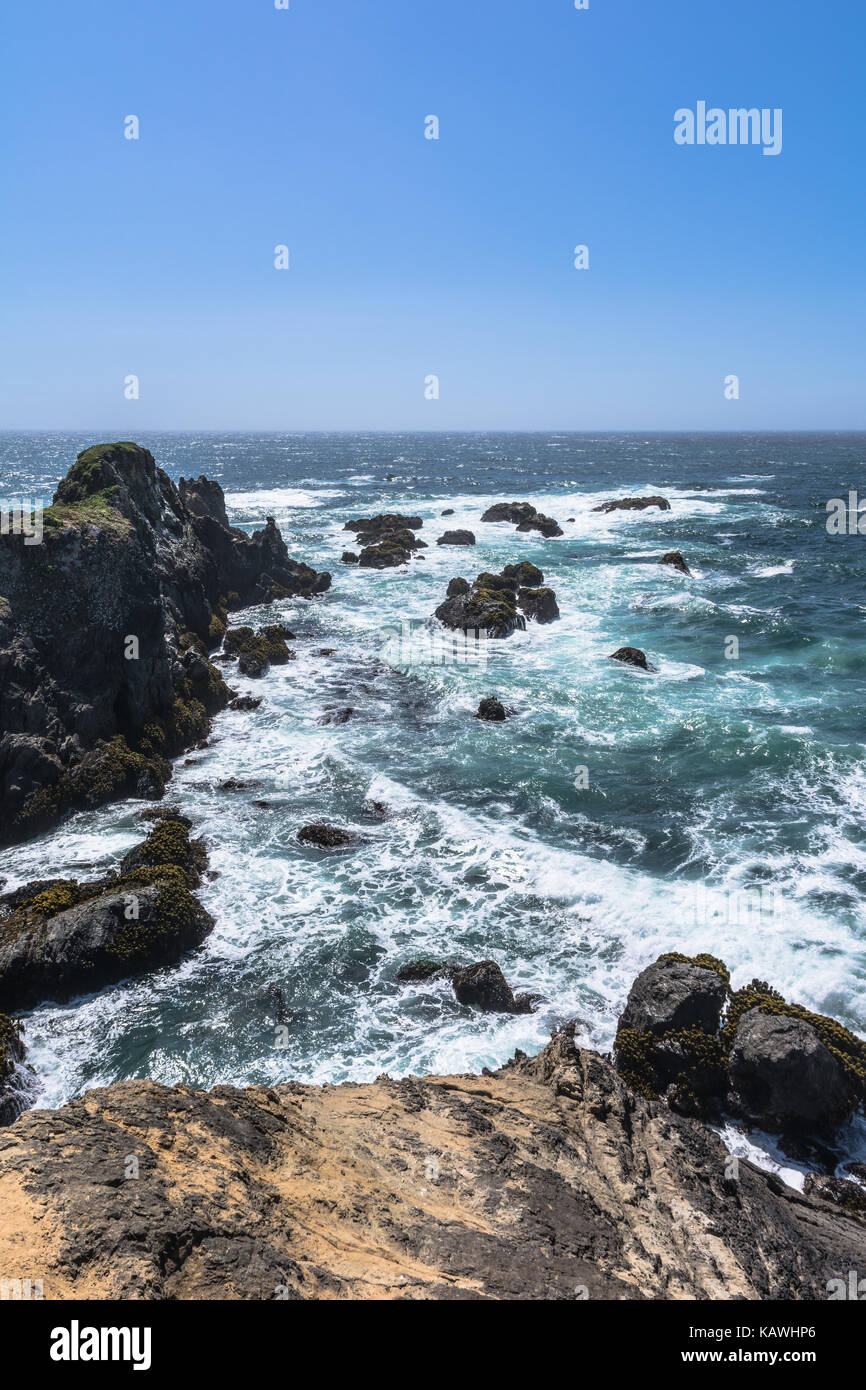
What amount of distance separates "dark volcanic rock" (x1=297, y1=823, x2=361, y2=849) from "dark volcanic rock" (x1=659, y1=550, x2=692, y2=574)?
4697 cm

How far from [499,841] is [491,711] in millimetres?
10134

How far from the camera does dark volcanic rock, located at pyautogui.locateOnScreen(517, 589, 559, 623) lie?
4812cm

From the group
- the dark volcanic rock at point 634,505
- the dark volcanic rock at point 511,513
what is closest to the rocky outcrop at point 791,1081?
the dark volcanic rock at point 511,513

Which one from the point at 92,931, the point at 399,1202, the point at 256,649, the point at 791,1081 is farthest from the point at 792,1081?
the point at 256,649

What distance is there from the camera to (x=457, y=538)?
72.2 m

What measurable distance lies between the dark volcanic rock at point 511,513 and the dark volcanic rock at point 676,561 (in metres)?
24.8

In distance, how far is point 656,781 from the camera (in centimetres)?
2639

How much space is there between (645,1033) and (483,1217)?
759 centimetres

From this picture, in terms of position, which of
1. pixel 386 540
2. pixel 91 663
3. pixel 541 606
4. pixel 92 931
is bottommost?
pixel 92 931

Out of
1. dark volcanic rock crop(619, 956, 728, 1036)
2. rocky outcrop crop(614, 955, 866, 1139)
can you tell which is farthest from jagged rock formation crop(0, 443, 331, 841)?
rocky outcrop crop(614, 955, 866, 1139)

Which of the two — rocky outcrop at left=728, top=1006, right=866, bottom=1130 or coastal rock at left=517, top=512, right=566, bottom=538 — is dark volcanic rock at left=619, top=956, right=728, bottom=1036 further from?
coastal rock at left=517, top=512, right=566, bottom=538

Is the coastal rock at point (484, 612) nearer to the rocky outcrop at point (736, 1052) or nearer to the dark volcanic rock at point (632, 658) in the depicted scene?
the dark volcanic rock at point (632, 658)

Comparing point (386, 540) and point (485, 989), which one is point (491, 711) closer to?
point (485, 989)
